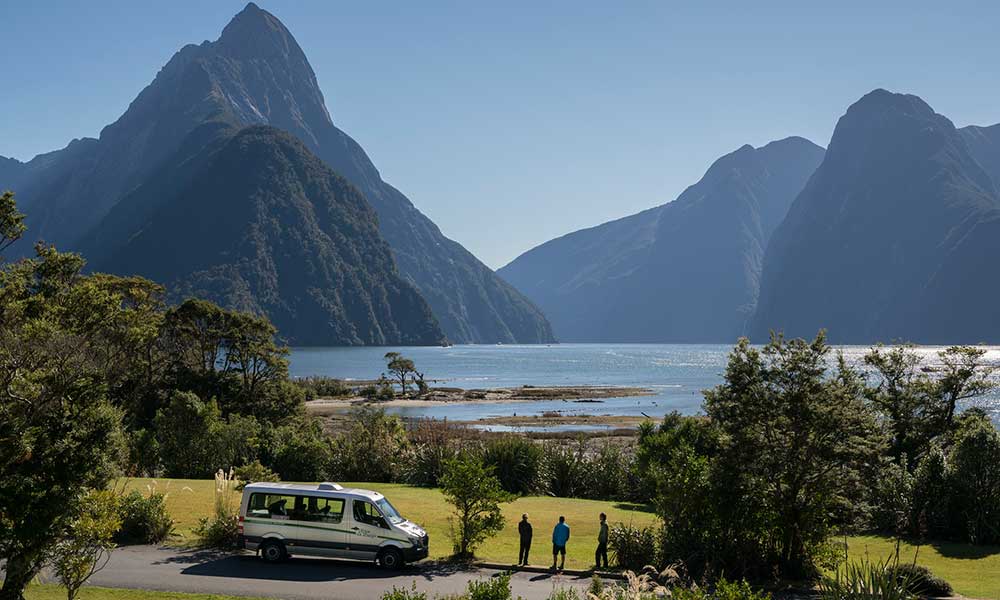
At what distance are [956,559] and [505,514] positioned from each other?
1326 cm

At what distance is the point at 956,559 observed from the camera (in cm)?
1992

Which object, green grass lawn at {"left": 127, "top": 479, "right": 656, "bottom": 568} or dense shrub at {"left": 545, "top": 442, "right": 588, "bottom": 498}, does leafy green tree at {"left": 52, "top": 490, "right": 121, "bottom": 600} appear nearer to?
green grass lawn at {"left": 127, "top": 479, "right": 656, "bottom": 568}

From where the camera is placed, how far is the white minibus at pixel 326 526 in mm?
18203

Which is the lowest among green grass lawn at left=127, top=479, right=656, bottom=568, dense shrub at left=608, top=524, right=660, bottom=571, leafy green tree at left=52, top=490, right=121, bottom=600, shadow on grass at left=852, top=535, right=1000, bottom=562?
green grass lawn at left=127, top=479, right=656, bottom=568

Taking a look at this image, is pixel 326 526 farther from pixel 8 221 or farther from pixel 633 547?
pixel 8 221

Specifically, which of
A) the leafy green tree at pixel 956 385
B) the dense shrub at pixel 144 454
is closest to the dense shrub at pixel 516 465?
the dense shrub at pixel 144 454

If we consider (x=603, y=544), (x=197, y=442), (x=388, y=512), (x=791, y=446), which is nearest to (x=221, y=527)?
(x=388, y=512)

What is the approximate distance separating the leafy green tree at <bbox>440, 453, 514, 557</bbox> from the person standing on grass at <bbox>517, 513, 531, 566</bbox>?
85 cm

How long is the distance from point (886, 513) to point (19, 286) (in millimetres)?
25196

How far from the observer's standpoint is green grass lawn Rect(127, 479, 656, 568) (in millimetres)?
20234

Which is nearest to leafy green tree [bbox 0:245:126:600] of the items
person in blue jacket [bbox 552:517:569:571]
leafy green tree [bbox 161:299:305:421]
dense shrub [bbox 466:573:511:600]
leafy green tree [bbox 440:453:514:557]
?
dense shrub [bbox 466:573:511:600]

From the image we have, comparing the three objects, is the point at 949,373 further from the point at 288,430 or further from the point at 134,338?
the point at 134,338

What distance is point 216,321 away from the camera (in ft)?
171

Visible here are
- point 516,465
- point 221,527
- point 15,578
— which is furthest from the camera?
point 516,465
